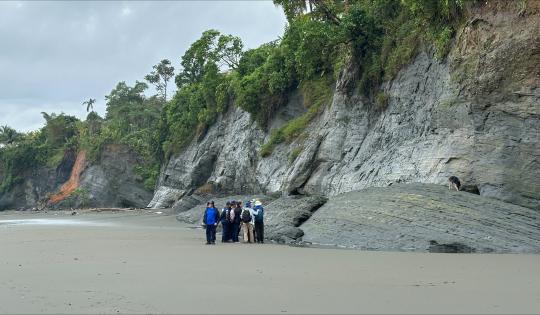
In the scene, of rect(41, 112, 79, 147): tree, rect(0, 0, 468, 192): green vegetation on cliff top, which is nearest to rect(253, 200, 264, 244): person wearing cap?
rect(0, 0, 468, 192): green vegetation on cliff top

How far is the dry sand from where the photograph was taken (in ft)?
21.1

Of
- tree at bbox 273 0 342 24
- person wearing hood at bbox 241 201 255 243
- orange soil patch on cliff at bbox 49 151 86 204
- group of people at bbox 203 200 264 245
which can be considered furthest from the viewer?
orange soil patch on cliff at bbox 49 151 86 204

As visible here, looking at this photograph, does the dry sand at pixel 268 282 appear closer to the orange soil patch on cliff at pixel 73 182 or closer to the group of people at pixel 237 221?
the group of people at pixel 237 221

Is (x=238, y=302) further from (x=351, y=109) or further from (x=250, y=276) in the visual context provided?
(x=351, y=109)

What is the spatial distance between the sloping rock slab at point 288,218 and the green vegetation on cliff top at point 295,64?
20.7 ft

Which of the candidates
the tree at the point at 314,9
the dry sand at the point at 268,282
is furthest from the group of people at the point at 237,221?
the tree at the point at 314,9

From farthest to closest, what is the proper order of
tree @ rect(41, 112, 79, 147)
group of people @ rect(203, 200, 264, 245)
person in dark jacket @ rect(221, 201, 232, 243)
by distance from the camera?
tree @ rect(41, 112, 79, 147), person in dark jacket @ rect(221, 201, 232, 243), group of people @ rect(203, 200, 264, 245)

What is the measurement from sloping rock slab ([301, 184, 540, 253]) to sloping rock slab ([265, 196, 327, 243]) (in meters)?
0.57

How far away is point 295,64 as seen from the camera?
3322 centimetres

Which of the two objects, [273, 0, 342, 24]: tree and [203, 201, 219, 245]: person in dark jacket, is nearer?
[203, 201, 219, 245]: person in dark jacket

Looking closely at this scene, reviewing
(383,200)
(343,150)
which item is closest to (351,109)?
(343,150)

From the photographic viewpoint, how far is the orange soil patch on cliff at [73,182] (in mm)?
65444

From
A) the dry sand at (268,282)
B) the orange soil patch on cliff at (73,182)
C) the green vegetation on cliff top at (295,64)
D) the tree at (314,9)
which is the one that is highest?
the tree at (314,9)

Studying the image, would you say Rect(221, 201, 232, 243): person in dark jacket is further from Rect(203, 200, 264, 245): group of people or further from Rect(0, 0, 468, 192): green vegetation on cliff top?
Rect(0, 0, 468, 192): green vegetation on cliff top
